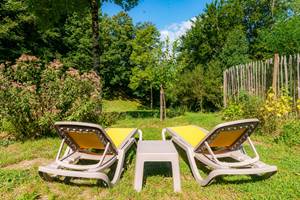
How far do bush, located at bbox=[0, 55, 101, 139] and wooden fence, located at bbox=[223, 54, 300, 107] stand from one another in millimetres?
5717

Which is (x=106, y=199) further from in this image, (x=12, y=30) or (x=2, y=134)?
(x=12, y=30)

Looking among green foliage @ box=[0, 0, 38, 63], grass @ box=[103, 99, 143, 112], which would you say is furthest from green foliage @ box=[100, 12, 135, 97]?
green foliage @ box=[0, 0, 38, 63]

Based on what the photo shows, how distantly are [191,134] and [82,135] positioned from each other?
8.34ft

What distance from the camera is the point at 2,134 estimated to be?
8438mm

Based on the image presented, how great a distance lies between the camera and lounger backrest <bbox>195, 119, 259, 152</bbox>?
425 centimetres

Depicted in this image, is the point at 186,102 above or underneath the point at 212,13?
underneath

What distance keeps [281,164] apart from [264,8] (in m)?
32.5

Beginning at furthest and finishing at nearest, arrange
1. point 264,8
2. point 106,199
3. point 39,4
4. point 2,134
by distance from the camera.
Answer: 1. point 264,8
2. point 39,4
3. point 2,134
4. point 106,199

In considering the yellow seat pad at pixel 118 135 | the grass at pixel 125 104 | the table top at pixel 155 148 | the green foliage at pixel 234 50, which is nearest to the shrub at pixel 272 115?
the yellow seat pad at pixel 118 135

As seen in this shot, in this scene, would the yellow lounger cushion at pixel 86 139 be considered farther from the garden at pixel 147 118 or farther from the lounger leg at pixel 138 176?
the lounger leg at pixel 138 176

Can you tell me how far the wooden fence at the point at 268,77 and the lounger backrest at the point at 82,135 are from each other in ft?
21.3

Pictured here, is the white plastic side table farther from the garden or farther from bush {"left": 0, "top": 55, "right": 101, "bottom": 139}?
bush {"left": 0, "top": 55, "right": 101, "bottom": 139}

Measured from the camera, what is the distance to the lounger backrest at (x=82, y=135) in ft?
13.5

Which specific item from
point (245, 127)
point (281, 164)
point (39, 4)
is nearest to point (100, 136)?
point (245, 127)
